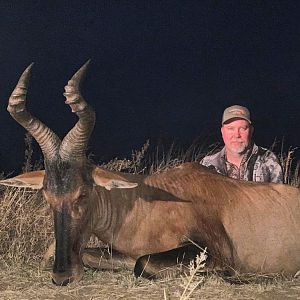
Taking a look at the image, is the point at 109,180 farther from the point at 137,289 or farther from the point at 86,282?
the point at 137,289

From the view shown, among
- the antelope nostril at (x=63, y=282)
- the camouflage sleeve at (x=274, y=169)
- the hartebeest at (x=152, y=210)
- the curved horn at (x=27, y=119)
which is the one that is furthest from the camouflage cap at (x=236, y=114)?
the antelope nostril at (x=63, y=282)

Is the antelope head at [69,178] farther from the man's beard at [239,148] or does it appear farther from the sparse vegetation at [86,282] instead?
the man's beard at [239,148]

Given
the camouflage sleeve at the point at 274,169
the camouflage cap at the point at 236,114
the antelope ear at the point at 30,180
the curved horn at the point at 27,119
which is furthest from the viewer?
the camouflage cap at the point at 236,114

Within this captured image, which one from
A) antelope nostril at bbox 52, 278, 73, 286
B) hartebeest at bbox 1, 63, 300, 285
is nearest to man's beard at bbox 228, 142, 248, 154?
hartebeest at bbox 1, 63, 300, 285

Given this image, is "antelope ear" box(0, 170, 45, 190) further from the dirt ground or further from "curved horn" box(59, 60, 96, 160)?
the dirt ground

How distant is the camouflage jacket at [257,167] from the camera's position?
25.2 ft

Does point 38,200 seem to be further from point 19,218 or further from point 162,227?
point 162,227

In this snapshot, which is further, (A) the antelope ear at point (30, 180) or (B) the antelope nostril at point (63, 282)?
(A) the antelope ear at point (30, 180)

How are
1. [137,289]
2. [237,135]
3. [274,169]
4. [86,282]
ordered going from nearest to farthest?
[137,289] → [86,282] → [274,169] → [237,135]

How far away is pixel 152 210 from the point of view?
610 centimetres

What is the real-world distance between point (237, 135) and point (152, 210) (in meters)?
2.00

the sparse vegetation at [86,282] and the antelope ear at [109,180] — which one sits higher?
the antelope ear at [109,180]

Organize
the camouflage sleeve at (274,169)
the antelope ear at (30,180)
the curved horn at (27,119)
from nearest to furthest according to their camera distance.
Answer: the curved horn at (27,119)
the antelope ear at (30,180)
the camouflage sleeve at (274,169)

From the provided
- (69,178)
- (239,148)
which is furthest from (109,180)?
(239,148)
